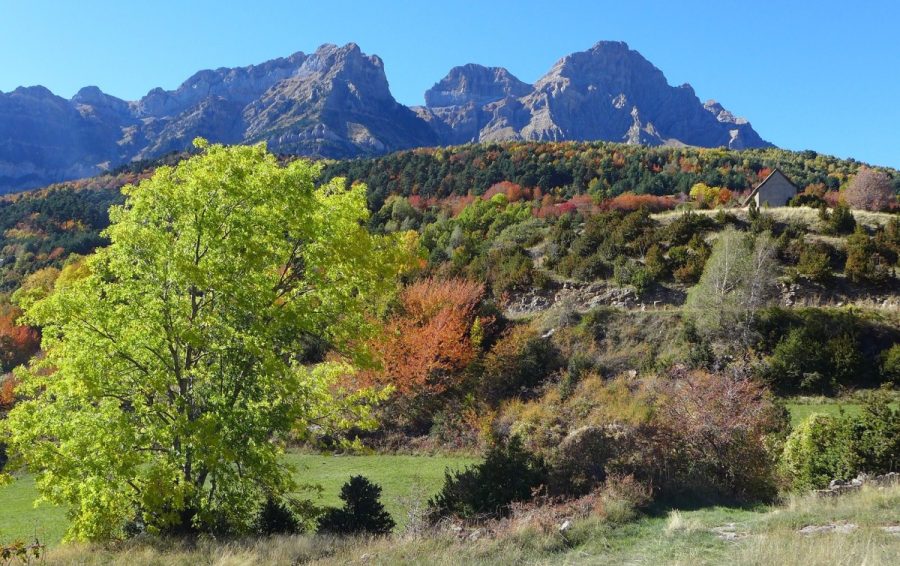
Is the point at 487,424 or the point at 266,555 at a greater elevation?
the point at 266,555

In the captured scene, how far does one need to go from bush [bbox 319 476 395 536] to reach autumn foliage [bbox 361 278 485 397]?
46.7 ft

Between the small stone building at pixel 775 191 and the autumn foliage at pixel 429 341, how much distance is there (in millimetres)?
27330

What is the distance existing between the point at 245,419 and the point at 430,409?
59.5 ft

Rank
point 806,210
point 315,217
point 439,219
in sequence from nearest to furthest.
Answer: point 315,217 → point 806,210 → point 439,219

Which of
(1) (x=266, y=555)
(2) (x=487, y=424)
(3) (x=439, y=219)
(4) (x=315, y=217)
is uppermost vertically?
(3) (x=439, y=219)

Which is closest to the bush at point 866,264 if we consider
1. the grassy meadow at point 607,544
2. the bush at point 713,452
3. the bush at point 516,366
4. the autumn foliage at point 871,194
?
the autumn foliage at point 871,194

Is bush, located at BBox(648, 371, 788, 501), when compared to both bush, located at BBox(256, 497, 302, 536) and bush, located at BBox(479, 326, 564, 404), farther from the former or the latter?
bush, located at BBox(479, 326, 564, 404)

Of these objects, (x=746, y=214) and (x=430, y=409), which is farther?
(x=746, y=214)

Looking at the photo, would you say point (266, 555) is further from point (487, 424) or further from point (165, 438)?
point (487, 424)

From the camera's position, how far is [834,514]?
9.33 m

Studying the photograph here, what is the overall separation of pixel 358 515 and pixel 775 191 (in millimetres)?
45431

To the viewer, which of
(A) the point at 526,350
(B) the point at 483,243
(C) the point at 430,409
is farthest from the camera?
(B) the point at 483,243

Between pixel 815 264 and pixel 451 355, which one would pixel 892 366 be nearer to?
pixel 815 264

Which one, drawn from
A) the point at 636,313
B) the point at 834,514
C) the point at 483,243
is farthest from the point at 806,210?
the point at 834,514
